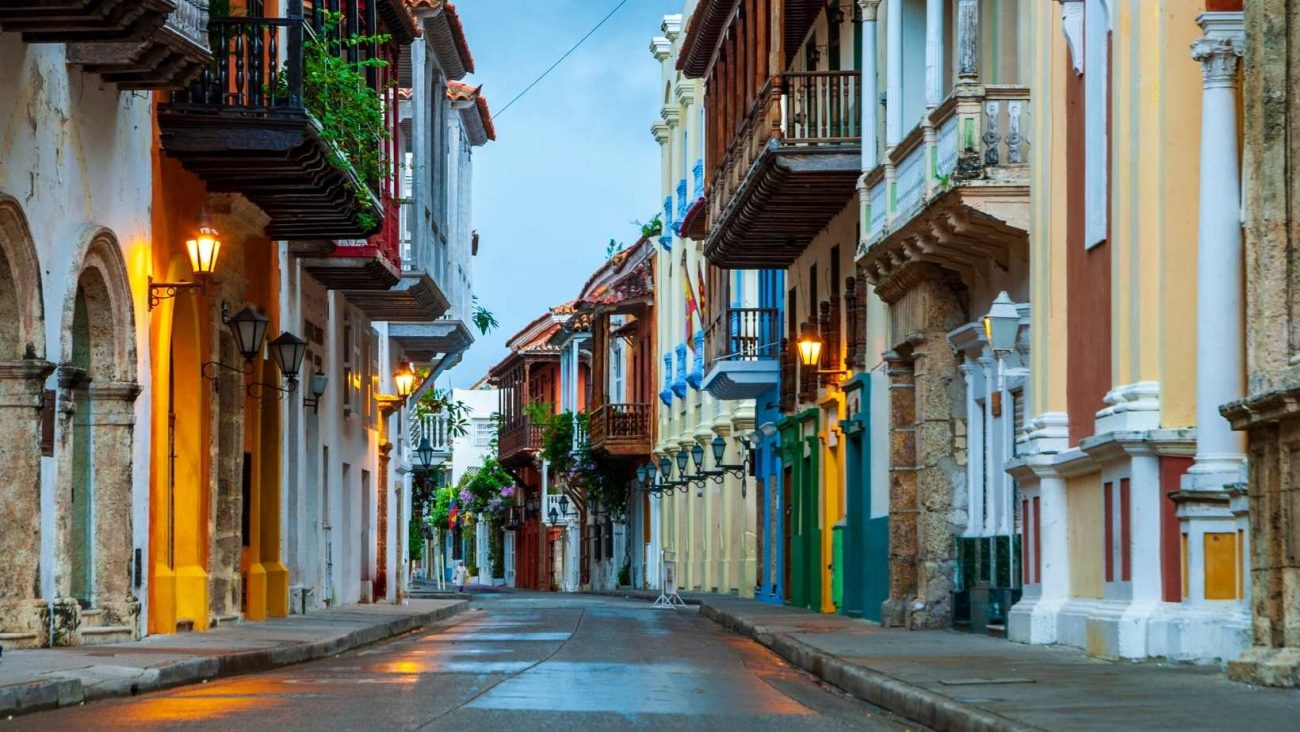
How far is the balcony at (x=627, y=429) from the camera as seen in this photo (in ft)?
196

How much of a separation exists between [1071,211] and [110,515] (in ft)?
27.7

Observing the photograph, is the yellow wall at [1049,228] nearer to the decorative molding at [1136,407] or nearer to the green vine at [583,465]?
the decorative molding at [1136,407]

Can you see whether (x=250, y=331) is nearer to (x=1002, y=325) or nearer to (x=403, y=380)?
(x=1002, y=325)

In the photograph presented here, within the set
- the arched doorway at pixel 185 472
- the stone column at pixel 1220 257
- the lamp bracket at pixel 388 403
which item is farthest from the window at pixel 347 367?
the stone column at pixel 1220 257

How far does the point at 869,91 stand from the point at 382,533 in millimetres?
16414

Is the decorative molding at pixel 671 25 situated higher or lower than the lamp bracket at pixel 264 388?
higher

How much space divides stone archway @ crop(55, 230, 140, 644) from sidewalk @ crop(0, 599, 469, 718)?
1.62 feet

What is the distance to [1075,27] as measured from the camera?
1769 cm

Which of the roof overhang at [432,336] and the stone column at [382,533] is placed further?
the roof overhang at [432,336]

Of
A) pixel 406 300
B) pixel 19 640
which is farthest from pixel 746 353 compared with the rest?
pixel 19 640

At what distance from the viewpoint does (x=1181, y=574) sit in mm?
14914

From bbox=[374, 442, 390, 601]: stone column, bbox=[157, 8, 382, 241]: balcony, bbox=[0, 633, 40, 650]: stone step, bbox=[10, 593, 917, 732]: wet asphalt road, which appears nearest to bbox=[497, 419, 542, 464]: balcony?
bbox=[374, 442, 390, 601]: stone column

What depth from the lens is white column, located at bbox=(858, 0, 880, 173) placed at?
25.5 meters

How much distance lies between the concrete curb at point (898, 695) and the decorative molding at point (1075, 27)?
4.93 meters
